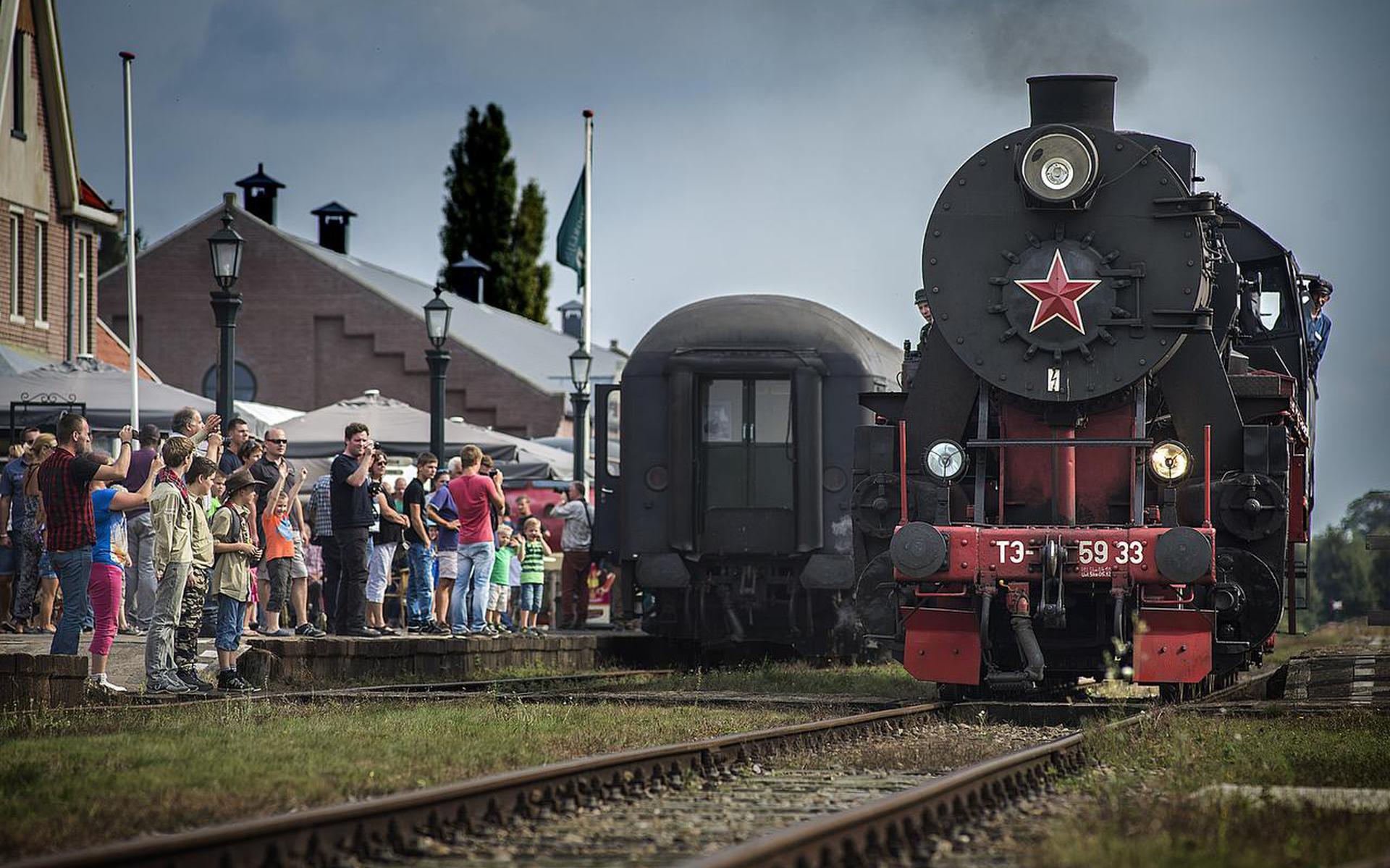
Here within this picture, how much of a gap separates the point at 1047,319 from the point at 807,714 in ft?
9.65

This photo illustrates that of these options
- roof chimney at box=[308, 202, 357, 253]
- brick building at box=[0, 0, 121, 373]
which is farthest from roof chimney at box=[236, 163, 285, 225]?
brick building at box=[0, 0, 121, 373]

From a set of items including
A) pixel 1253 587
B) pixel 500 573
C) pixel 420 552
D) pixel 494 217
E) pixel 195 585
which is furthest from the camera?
pixel 494 217

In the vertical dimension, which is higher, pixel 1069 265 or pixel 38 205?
pixel 38 205

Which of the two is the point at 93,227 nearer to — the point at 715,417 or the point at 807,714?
the point at 715,417

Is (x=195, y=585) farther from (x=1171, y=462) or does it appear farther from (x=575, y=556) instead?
(x=575, y=556)

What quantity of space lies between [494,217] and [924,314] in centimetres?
5304

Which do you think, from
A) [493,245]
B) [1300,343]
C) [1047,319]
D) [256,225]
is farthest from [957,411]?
[493,245]

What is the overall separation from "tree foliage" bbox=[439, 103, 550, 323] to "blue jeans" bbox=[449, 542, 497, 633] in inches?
1925

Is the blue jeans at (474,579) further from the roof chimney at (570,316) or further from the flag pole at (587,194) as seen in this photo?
the roof chimney at (570,316)

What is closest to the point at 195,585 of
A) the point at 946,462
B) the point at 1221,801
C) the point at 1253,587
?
the point at 946,462

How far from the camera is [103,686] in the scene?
1122cm

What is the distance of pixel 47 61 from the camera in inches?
1241

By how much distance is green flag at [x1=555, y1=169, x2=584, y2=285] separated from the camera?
3409cm

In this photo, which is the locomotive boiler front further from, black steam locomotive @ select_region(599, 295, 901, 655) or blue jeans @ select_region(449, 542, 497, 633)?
blue jeans @ select_region(449, 542, 497, 633)
